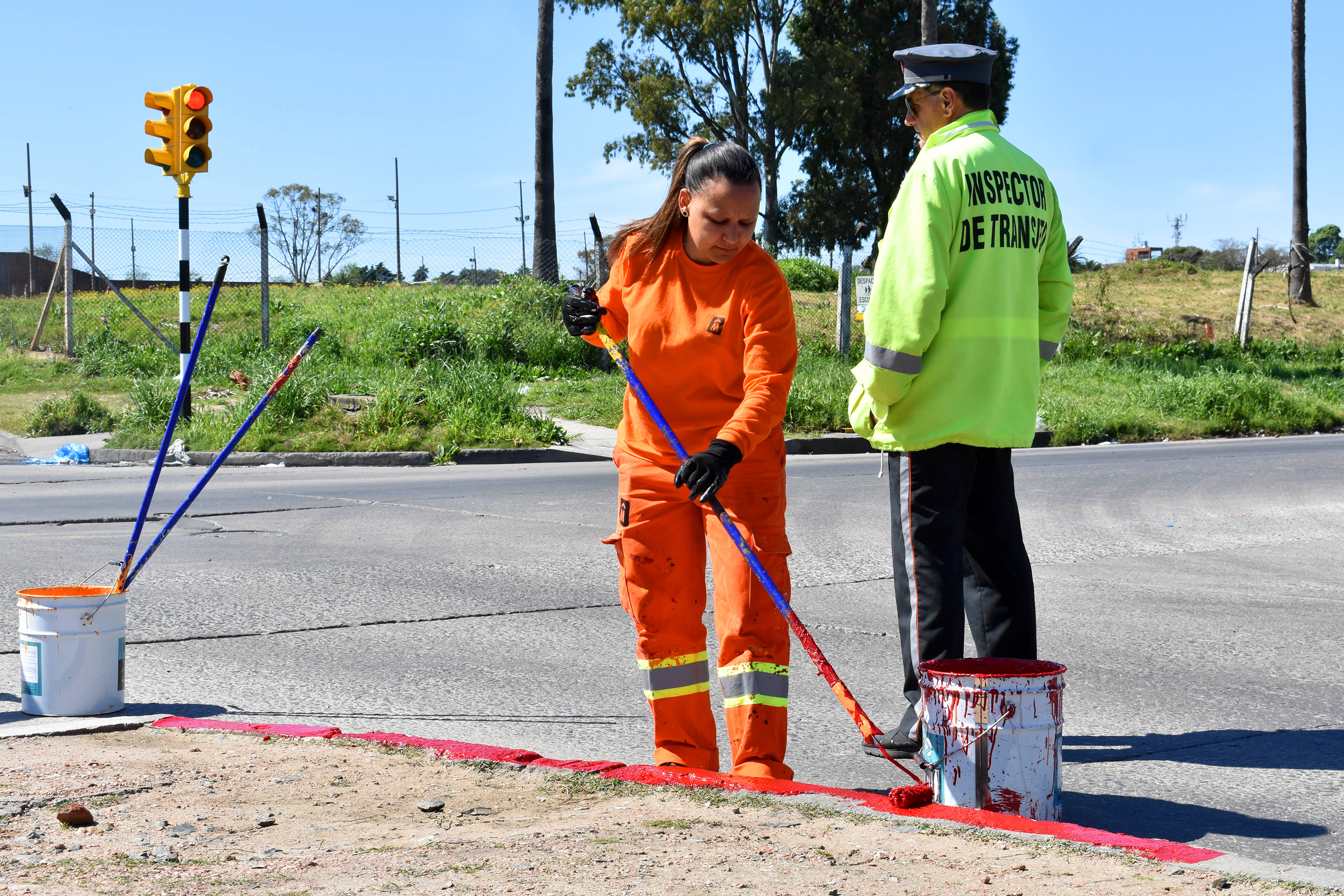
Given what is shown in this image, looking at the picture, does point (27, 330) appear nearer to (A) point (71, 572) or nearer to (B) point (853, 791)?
(A) point (71, 572)

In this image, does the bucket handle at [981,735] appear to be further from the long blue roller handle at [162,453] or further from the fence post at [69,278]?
the fence post at [69,278]

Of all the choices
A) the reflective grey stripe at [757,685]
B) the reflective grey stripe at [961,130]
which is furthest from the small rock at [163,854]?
the reflective grey stripe at [961,130]

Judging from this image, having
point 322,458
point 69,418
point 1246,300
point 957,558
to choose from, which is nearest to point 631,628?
point 957,558

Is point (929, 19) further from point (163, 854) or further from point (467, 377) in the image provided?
point (163, 854)

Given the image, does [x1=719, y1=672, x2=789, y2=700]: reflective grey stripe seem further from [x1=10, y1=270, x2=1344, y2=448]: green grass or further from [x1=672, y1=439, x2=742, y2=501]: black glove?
[x1=10, y1=270, x2=1344, y2=448]: green grass

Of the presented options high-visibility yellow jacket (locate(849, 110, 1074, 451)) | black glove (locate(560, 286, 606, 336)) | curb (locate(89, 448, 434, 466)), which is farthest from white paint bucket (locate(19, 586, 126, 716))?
curb (locate(89, 448, 434, 466))

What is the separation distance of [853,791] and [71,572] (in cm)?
498

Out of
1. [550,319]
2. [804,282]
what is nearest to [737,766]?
[550,319]

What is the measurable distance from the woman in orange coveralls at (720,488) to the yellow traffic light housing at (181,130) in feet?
36.2

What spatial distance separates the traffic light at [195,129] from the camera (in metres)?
13.0

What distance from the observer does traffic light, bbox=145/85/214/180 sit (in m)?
13.0

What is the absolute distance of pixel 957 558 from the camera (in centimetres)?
351

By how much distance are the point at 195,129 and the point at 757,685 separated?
1164 cm

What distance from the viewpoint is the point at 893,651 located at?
5086 millimetres
